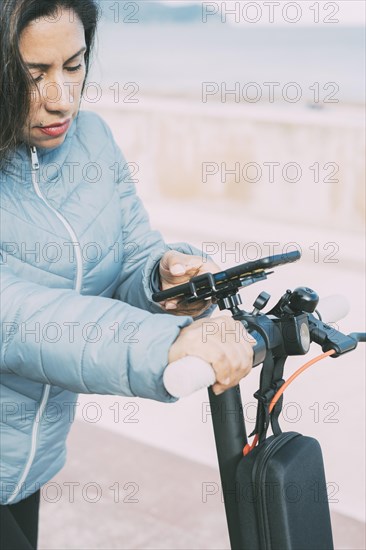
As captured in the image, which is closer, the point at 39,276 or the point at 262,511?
the point at 262,511

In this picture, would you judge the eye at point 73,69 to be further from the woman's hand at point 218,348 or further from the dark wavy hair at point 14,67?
the woman's hand at point 218,348

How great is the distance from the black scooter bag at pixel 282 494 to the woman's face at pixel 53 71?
0.75 m

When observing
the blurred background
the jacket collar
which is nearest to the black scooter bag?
the jacket collar

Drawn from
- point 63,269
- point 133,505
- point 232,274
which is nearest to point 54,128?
point 63,269

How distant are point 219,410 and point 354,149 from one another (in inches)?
185

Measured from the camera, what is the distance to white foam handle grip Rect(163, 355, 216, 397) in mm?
1214

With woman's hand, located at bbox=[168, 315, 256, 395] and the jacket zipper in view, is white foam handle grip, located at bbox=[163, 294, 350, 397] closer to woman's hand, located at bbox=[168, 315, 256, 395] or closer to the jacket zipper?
woman's hand, located at bbox=[168, 315, 256, 395]

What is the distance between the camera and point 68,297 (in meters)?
1.42

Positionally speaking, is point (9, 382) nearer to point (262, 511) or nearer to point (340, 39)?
point (262, 511)

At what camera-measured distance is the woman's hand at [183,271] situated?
175 cm

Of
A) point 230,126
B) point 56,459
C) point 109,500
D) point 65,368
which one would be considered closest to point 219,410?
point 65,368

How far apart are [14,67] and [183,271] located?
0.52 metres

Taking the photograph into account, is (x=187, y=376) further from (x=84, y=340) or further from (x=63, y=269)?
(x=63, y=269)

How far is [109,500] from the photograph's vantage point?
3.37 meters
